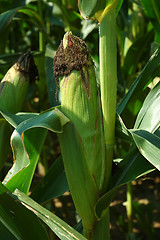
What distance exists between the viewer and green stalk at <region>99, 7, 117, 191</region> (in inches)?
31.9

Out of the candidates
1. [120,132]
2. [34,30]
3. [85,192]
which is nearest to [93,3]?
[120,132]

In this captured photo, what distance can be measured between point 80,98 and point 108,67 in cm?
9

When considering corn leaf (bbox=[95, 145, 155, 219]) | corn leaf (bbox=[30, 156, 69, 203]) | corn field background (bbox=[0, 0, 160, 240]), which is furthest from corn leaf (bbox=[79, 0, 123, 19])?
corn leaf (bbox=[30, 156, 69, 203])

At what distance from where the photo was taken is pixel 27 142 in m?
0.82

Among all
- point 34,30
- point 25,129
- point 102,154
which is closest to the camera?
point 25,129

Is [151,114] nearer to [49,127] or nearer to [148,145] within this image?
[148,145]

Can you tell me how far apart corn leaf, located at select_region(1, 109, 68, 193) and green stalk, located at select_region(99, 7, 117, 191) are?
11 cm

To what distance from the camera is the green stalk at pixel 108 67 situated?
2.66 feet

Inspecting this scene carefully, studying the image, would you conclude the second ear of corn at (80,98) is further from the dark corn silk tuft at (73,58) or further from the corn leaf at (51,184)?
the corn leaf at (51,184)

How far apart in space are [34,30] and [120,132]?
1777 millimetres

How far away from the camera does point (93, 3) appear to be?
2.60ft

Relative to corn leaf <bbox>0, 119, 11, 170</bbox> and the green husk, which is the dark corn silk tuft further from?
→ corn leaf <bbox>0, 119, 11, 170</bbox>

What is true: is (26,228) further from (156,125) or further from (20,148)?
(156,125)

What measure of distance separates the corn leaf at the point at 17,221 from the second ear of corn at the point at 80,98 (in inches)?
4.9
